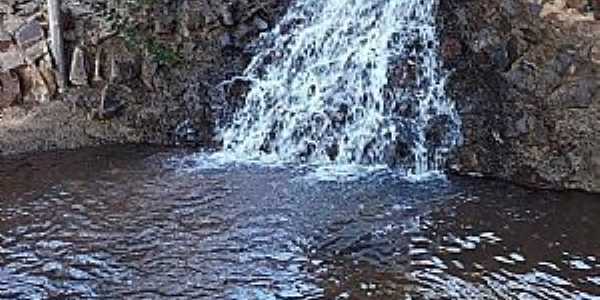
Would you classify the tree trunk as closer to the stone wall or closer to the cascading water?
the stone wall

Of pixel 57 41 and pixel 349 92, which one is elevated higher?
pixel 57 41

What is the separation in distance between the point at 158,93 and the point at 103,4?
1.42 meters

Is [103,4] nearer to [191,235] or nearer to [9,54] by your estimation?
[9,54]

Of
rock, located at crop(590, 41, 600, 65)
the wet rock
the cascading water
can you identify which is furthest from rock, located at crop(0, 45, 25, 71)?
rock, located at crop(590, 41, 600, 65)

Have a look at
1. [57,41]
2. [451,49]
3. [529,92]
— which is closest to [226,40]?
[57,41]

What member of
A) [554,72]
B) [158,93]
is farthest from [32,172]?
[554,72]

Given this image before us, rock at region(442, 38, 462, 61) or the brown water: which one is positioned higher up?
rock at region(442, 38, 462, 61)

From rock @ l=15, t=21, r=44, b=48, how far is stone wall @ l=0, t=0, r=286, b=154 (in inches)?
0.5

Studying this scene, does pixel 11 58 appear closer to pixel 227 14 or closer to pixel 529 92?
pixel 227 14

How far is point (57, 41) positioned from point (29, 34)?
446 mm

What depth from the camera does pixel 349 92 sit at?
8383 millimetres

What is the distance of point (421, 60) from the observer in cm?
817

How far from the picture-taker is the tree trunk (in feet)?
29.6

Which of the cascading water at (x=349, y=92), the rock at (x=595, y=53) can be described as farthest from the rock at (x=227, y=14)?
the rock at (x=595, y=53)
